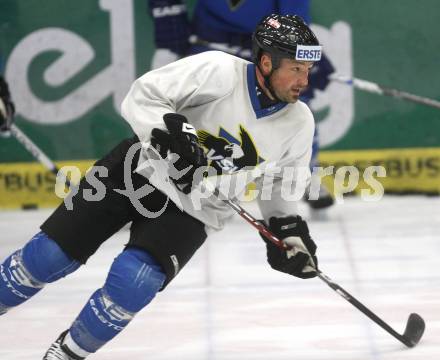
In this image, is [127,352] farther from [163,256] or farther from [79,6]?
[79,6]

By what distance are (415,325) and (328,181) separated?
244cm

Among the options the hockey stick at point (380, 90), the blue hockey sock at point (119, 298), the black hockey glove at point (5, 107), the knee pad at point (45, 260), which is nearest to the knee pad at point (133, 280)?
the blue hockey sock at point (119, 298)

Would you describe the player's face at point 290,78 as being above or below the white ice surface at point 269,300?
above

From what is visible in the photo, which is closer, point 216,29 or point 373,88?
point 216,29

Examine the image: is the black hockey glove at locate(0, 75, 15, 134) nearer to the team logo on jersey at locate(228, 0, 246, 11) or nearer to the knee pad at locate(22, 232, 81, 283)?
the team logo on jersey at locate(228, 0, 246, 11)

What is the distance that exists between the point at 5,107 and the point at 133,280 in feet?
6.04

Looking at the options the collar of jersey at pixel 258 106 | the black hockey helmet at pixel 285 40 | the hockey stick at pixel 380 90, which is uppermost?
the black hockey helmet at pixel 285 40

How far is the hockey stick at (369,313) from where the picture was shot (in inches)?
162

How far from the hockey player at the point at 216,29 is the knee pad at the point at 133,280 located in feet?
7.72

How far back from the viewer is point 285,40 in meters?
3.88

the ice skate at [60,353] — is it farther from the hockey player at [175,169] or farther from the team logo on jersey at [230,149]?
the team logo on jersey at [230,149]

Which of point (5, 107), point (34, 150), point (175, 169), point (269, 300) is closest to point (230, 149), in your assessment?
point (175, 169)

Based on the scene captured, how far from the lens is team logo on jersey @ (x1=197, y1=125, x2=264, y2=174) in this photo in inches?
157

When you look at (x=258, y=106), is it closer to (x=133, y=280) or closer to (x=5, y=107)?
(x=133, y=280)
